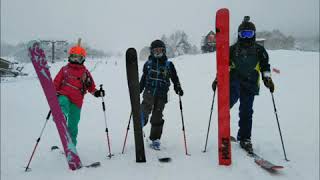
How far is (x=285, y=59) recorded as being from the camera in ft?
101

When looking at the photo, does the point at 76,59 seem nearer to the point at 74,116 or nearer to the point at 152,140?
the point at 74,116

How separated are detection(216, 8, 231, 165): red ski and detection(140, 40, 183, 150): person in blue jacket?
1223mm

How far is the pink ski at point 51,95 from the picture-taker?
5379 millimetres

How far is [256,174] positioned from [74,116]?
3569 millimetres

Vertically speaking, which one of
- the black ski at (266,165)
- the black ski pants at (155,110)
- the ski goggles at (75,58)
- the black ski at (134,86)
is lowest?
the black ski at (266,165)

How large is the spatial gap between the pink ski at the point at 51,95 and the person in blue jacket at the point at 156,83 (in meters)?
1.65

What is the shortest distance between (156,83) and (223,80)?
158 centimetres

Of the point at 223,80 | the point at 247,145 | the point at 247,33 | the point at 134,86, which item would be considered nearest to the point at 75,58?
the point at 134,86

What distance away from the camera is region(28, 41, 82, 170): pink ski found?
17.6 feet

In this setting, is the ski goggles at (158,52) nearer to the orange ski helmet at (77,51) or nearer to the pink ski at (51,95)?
the orange ski helmet at (77,51)

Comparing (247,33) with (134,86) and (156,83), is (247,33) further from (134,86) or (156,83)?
(134,86)

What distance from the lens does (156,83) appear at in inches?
266

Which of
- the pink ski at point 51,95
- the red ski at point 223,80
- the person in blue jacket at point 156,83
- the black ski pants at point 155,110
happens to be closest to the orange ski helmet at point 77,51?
the pink ski at point 51,95

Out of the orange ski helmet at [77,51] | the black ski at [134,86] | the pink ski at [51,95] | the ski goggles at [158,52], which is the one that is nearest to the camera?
the pink ski at [51,95]
